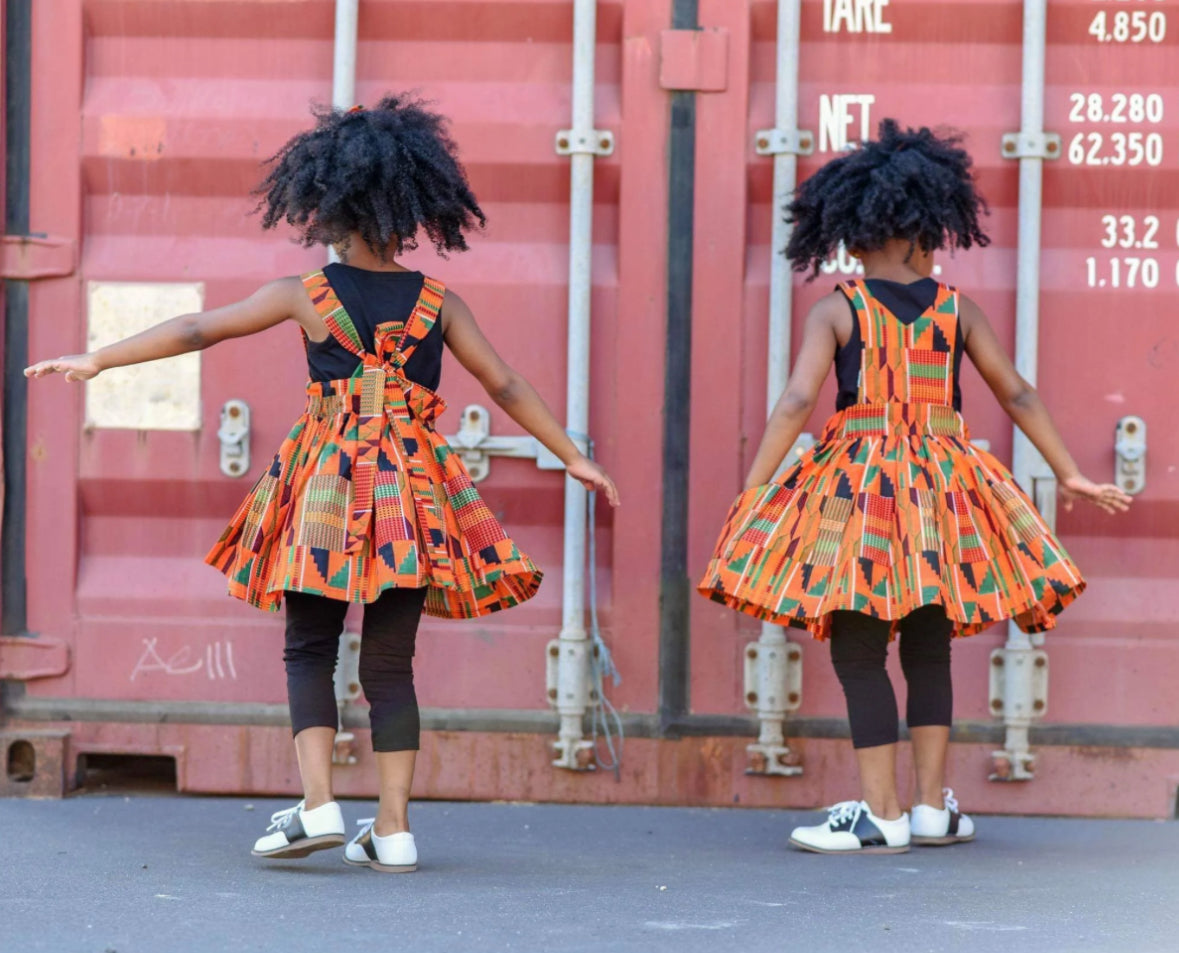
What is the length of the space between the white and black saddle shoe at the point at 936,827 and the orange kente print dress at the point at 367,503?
3.57 feet

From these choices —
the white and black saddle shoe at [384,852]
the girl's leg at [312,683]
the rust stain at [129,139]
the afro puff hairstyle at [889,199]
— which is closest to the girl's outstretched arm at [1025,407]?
the afro puff hairstyle at [889,199]

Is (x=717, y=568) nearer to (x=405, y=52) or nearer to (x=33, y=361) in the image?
(x=405, y=52)

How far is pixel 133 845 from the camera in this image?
3.71m

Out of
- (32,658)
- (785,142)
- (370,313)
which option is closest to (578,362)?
(785,142)

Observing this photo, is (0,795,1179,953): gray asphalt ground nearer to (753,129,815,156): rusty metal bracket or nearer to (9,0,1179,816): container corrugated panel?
(9,0,1179,816): container corrugated panel

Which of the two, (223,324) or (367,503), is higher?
(223,324)

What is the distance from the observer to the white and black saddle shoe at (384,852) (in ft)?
11.3

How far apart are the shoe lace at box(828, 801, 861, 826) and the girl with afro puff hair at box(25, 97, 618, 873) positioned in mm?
931

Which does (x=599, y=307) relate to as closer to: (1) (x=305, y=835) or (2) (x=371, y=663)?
(2) (x=371, y=663)

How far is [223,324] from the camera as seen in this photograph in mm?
3438

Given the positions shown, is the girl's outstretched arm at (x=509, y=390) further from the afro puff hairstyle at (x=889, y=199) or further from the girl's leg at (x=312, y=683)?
the afro puff hairstyle at (x=889, y=199)

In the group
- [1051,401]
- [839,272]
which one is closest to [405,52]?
[839,272]

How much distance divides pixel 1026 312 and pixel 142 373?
2194 millimetres

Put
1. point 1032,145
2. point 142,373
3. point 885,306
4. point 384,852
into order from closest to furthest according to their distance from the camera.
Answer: point 384,852 < point 885,306 < point 1032,145 < point 142,373
